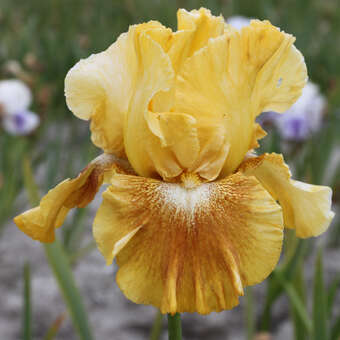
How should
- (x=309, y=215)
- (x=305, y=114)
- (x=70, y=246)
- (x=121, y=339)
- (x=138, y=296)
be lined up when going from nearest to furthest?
(x=138, y=296), (x=309, y=215), (x=121, y=339), (x=70, y=246), (x=305, y=114)

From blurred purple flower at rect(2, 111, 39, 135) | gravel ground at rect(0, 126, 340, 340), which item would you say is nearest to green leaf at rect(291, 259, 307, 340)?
gravel ground at rect(0, 126, 340, 340)

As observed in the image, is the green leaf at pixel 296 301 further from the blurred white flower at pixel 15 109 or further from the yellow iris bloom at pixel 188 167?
the blurred white flower at pixel 15 109

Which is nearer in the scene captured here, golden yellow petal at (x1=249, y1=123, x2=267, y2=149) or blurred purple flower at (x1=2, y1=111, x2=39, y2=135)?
golden yellow petal at (x1=249, y1=123, x2=267, y2=149)

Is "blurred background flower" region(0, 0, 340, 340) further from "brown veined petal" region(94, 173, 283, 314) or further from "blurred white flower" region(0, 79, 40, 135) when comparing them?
"brown veined petal" region(94, 173, 283, 314)

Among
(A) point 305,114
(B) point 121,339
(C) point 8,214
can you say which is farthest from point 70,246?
(A) point 305,114

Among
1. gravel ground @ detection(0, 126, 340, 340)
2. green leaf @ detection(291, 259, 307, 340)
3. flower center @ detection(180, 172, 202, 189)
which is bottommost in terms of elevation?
gravel ground @ detection(0, 126, 340, 340)

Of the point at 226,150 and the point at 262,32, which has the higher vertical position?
the point at 262,32

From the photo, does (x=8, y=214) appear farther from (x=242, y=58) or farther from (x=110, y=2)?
(x=110, y=2)

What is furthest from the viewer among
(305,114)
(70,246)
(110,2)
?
(110,2)
